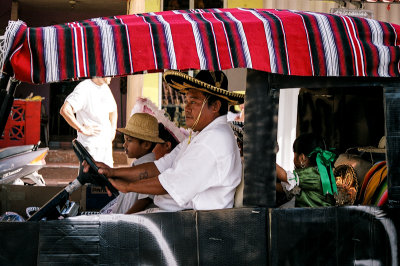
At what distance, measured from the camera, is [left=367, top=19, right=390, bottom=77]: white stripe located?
279cm

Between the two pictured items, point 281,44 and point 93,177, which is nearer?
point 281,44

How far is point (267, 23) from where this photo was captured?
2738 millimetres

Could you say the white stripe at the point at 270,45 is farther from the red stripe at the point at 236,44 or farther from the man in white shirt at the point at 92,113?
the man in white shirt at the point at 92,113

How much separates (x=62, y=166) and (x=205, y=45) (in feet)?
25.6

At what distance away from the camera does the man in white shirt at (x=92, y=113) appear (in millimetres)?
5672

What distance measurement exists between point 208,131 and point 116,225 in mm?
823

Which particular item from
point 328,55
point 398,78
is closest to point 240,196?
point 328,55

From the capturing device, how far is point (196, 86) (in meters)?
3.16

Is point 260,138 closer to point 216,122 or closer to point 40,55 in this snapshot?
point 216,122

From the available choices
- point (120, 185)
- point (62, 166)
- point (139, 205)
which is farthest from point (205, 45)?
point (62, 166)

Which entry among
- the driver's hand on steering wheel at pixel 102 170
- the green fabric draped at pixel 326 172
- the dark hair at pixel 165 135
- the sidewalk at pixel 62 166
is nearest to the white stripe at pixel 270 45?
the green fabric draped at pixel 326 172

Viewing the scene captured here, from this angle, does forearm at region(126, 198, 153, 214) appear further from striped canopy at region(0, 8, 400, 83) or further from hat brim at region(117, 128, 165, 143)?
striped canopy at region(0, 8, 400, 83)

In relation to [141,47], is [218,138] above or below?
below

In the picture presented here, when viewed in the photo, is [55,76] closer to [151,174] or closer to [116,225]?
[116,225]
